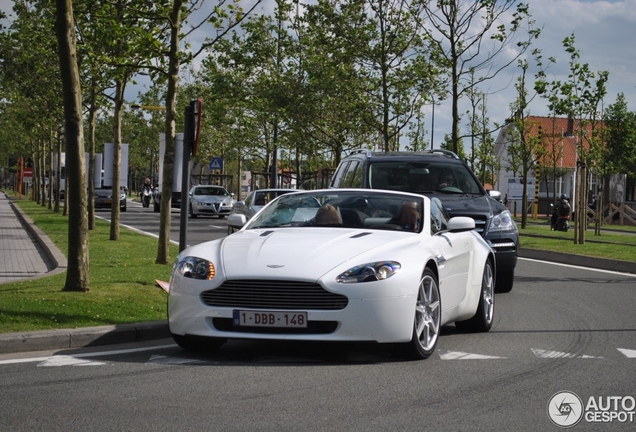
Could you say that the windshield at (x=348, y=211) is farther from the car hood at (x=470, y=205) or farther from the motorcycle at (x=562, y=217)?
the motorcycle at (x=562, y=217)

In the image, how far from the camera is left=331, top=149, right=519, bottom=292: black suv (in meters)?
14.4

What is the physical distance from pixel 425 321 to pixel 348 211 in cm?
144

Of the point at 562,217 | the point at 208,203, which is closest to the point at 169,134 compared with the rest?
the point at 562,217

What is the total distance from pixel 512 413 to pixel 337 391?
117 cm

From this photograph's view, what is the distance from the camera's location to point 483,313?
1019 centimetres

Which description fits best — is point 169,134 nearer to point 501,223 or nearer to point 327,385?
point 501,223

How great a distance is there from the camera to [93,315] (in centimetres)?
1013

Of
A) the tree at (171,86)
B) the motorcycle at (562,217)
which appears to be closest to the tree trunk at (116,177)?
the tree at (171,86)

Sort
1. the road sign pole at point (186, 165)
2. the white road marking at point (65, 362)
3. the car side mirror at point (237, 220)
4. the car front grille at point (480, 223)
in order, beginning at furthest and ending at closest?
1. the car front grille at point (480, 223)
2. the road sign pole at point (186, 165)
3. the car side mirror at point (237, 220)
4. the white road marking at point (65, 362)

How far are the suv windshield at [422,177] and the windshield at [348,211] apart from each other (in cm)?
595

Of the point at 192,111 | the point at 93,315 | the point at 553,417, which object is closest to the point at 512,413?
the point at 553,417

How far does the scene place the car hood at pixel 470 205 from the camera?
14.5 metres

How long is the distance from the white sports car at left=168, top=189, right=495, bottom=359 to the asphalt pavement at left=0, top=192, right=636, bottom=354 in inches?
41.7

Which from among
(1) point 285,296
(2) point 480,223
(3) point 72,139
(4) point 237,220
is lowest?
(1) point 285,296
